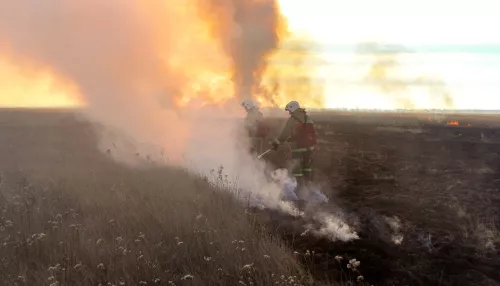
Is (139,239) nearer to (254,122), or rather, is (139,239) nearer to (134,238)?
(134,238)

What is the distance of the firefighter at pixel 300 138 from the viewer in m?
10.2

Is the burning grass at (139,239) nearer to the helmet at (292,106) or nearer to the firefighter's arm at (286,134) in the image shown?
the firefighter's arm at (286,134)

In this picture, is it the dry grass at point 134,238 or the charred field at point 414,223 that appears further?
the charred field at point 414,223

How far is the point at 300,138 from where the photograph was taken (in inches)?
404

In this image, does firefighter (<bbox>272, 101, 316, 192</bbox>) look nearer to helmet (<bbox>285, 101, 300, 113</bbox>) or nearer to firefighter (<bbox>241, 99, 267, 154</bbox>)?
helmet (<bbox>285, 101, 300, 113</bbox>)

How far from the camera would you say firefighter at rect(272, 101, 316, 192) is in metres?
10.2

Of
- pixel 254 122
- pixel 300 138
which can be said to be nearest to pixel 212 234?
pixel 300 138

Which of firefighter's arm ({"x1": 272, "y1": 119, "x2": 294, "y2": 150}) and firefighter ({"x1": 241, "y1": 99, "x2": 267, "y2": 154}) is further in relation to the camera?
firefighter ({"x1": 241, "y1": 99, "x2": 267, "y2": 154})

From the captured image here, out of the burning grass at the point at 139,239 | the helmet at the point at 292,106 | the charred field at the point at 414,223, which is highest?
the helmet at the point at 292,106

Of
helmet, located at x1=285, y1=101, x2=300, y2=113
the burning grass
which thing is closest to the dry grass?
the burning grass

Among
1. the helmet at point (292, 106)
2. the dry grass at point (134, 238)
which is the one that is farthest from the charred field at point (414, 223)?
the helmet at point (292, 106)

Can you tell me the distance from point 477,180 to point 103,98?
1412 cm

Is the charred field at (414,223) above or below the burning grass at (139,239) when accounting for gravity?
below

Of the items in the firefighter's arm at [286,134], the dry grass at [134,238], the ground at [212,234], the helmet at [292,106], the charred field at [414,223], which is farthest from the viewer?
the firefighter's arm at [286,134]
